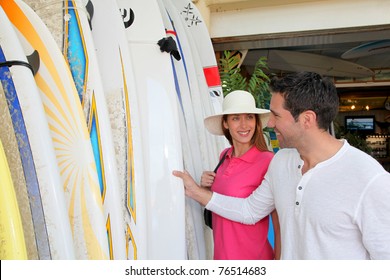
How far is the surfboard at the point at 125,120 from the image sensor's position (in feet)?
5.42

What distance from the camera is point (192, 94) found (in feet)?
8.11

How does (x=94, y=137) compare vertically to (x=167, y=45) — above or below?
below

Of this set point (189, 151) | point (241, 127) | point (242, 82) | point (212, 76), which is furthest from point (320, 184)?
point (242, 82)

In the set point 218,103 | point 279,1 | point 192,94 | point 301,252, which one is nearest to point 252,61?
point 279,1

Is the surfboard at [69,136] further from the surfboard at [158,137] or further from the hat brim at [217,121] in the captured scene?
the hat brim at [217,121]

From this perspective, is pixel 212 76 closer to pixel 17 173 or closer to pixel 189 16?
pixel 189 16

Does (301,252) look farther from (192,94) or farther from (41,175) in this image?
(192,94)

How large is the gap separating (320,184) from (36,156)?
87cm

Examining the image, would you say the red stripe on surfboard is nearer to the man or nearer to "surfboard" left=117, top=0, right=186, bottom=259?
"surfboard" left=117, top=0, right=186, bottom=259

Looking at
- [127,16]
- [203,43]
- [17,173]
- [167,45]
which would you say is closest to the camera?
[17,173]

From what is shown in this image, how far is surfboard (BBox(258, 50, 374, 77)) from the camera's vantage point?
6025 millimetres

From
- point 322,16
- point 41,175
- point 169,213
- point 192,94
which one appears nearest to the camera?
point 41,175

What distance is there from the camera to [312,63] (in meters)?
6.46

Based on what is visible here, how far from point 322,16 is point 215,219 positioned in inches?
110
